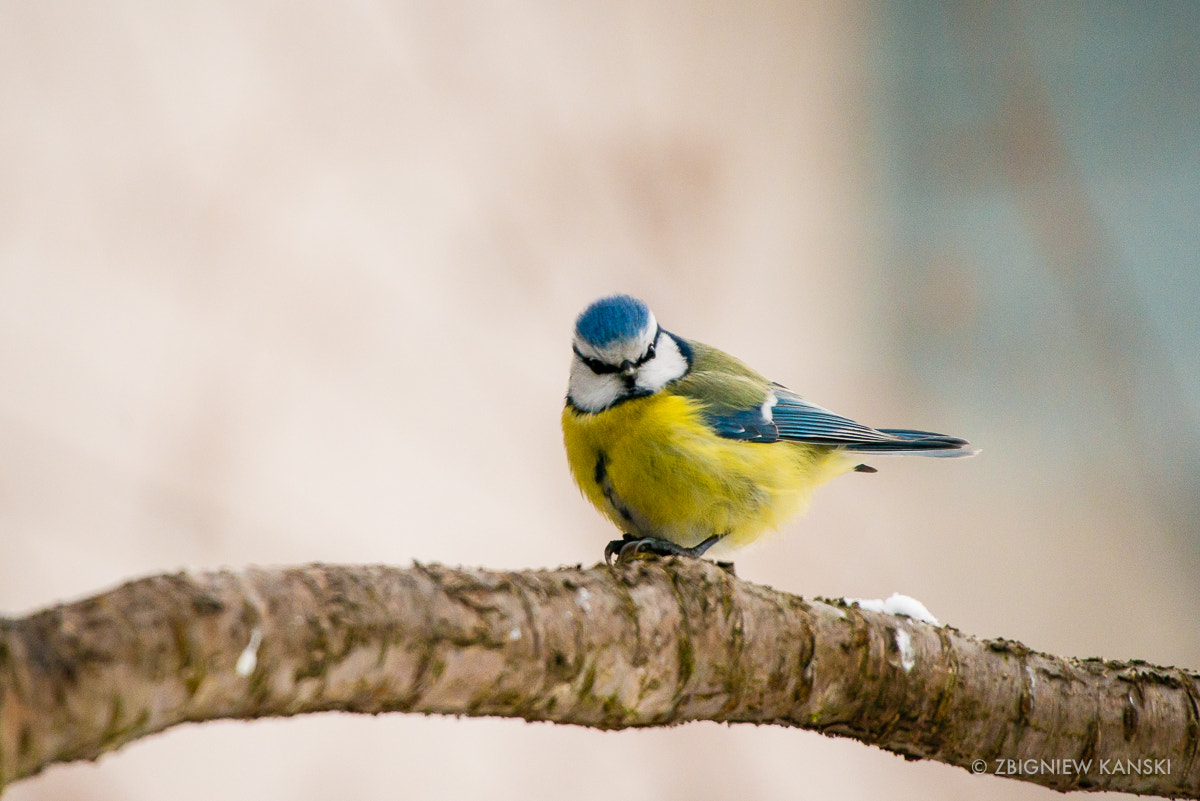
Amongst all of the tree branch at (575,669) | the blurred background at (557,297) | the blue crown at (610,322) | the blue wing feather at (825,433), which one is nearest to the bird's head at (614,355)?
the blue crown at (610,322)

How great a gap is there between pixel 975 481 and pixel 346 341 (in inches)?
55.1

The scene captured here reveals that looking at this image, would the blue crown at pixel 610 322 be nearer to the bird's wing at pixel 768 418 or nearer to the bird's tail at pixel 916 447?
the bird's wing at pixel 768 418

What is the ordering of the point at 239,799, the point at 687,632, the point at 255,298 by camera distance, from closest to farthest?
the point at 687,632 → the point at 239,799 → the point at 255,298

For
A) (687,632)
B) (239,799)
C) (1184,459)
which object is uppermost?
(1184,459)

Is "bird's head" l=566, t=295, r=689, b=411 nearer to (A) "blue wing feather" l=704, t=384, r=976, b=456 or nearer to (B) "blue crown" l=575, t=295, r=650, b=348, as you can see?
(B) "blue crown" l=575, t=295, r=650, b=348

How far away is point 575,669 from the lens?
62 centimetres

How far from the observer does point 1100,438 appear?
216cm

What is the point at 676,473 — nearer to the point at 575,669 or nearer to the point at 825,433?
the point at 825,433

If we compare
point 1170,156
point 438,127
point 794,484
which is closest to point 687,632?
point 794,484

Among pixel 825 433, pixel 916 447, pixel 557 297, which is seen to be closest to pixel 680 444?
pixel 825 433

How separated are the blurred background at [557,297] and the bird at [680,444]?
5.1 inches

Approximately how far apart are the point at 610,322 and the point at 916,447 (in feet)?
1.47

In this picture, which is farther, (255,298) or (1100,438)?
(1100,438)

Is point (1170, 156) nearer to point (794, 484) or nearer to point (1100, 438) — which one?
point (1100, 438)
